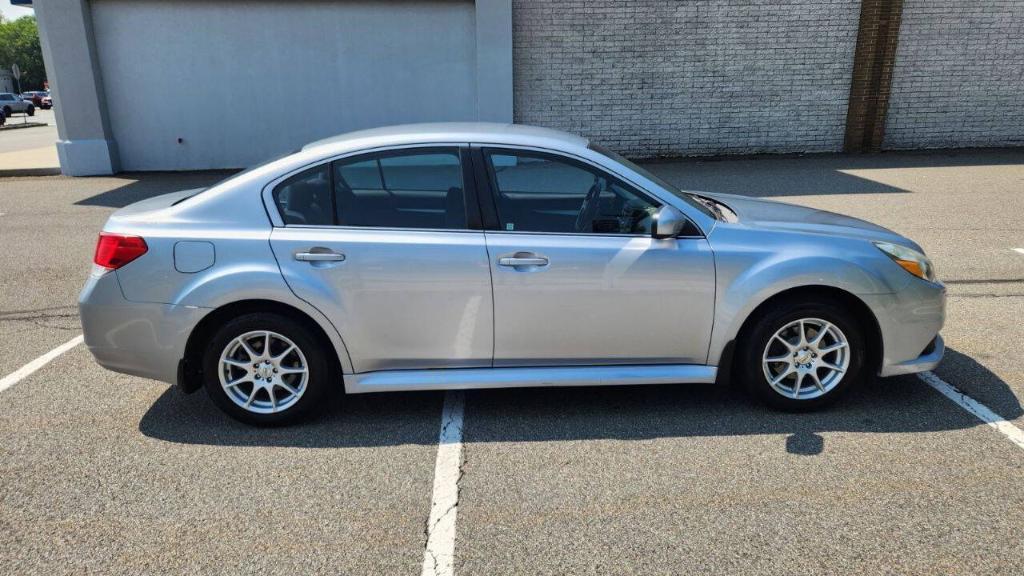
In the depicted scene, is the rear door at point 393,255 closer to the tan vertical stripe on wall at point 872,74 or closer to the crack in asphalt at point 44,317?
the crack in asphalt at point 44,317

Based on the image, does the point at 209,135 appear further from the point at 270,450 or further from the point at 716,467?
the point at 716,467

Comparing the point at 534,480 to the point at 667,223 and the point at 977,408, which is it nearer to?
the point at 667,223

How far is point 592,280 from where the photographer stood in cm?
384

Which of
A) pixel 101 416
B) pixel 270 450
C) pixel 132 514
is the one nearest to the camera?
pixel 132 514

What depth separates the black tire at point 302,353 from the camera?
3861 mm

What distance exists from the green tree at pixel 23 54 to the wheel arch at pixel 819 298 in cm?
10261

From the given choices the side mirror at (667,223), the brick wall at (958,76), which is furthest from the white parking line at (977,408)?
the brick wall at (958,76)

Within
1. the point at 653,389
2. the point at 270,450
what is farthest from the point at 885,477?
the point at 270,450

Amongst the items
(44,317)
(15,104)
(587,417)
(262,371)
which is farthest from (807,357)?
(15,104)

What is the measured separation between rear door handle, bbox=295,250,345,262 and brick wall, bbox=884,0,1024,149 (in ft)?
48.3

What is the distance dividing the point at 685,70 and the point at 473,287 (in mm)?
12218

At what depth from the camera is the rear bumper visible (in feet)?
12.6

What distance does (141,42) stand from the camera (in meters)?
13.7

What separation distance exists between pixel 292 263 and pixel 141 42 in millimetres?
12313
